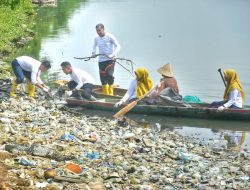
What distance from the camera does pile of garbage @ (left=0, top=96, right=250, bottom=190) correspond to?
7652 millimetres

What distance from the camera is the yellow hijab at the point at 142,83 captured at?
45.2 feet

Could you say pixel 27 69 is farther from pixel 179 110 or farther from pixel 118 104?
pixel 179 110

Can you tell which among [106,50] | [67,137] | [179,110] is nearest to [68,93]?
[106,50]

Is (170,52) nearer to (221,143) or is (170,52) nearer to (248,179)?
(221,143)

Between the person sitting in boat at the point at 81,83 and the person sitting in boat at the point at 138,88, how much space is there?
108cm

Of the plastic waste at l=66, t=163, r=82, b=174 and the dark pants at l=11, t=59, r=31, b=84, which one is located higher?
the dark pants at l=11, t=59, r=31, b=84

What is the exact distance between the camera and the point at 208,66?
23875 mm

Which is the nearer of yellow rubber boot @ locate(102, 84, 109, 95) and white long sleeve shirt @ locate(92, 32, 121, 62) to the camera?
white long sleeve shirt @ locate(92, 32, 121, 62)

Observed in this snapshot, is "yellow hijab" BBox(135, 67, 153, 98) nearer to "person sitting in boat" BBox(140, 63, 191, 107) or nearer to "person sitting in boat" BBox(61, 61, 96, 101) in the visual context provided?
"person sitting in boat" BBox(140, 63, 191, 107)

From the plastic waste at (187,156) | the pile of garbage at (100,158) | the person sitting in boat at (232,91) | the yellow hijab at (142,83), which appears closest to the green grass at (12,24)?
the yellow hijab at (142,83)

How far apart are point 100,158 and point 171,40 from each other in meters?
23.7

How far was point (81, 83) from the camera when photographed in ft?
46.8

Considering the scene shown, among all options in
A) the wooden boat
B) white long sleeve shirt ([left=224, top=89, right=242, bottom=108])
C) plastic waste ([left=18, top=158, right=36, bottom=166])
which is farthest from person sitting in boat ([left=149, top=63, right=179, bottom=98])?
plastic waste ([left=18, top=158, right=36, bottom=166])

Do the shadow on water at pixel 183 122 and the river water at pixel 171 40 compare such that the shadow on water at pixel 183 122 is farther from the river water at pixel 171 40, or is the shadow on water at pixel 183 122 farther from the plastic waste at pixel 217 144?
the plastic waste at pixel 217 144
